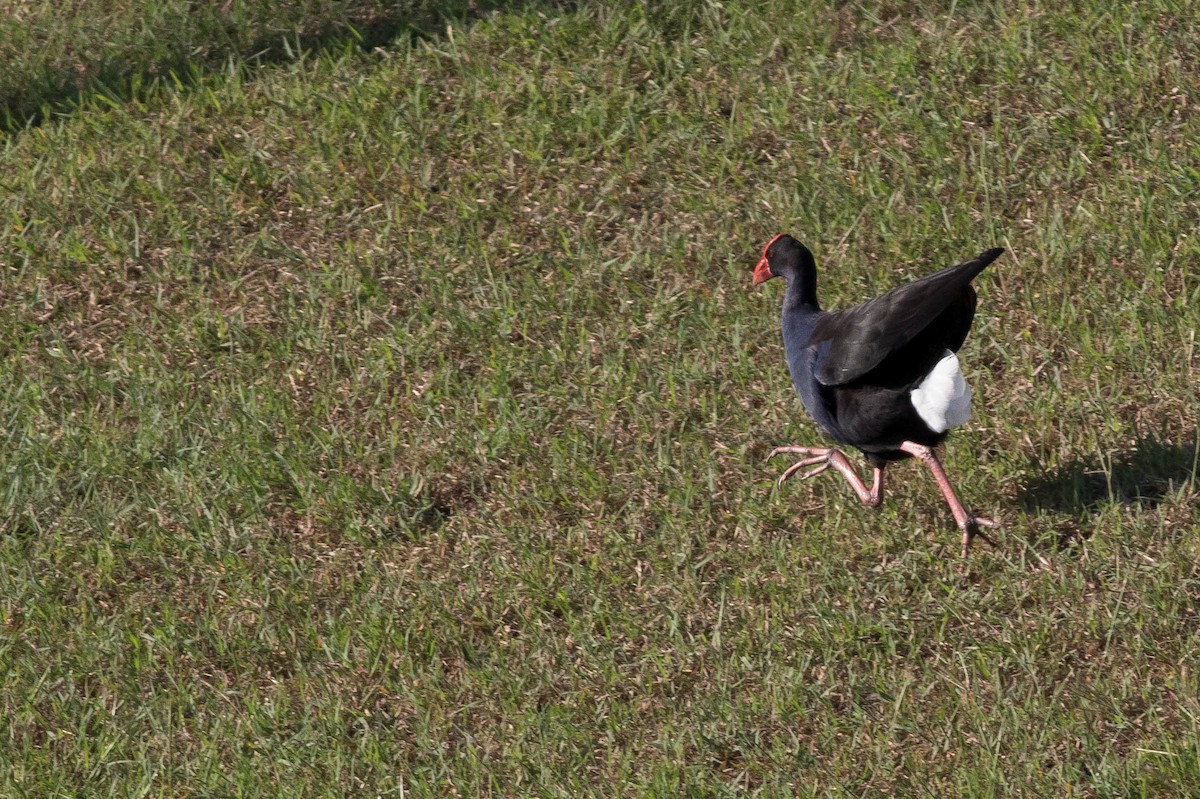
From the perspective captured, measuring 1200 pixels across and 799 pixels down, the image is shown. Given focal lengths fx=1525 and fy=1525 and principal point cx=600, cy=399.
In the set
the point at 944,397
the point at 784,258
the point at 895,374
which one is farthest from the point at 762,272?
the point at 944,397

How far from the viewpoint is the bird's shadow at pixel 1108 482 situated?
4.21 metres

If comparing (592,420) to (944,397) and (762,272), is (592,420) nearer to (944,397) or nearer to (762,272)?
(762,272)

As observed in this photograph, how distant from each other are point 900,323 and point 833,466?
661mm

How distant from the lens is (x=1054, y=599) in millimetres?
3973

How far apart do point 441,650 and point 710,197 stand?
7.02ft

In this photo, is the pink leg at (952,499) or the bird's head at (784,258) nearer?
the pink leg at (952,499)

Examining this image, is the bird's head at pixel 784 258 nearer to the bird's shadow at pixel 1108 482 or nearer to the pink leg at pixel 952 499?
the pink leg at pixel 952 499

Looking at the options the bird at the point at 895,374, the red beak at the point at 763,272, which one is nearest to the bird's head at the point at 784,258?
the red beak at the point at 763,272

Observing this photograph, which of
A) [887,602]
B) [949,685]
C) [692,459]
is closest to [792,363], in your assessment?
[692,459]

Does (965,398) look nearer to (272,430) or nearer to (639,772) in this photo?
(639,772)

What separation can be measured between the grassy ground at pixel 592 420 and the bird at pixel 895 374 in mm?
204

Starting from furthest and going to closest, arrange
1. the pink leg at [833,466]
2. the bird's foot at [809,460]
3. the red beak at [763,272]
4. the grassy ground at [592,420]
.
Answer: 1. the red beak at [763,272]
2. the bird's foot at [809,460]
3. the pink leg at [833,466]
4. the grassy ground at [592,420]

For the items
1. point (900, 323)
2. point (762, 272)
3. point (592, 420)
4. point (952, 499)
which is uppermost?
point (900, 323)

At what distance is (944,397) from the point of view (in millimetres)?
3941
